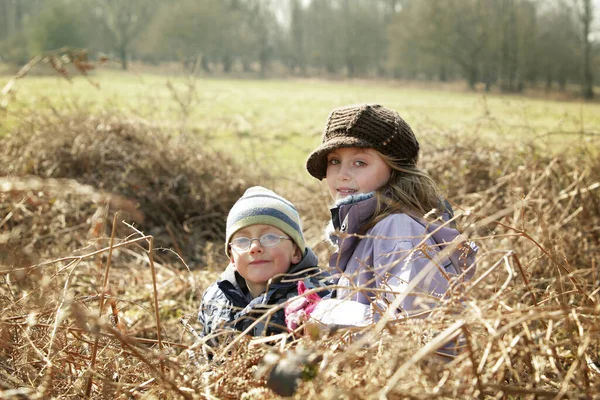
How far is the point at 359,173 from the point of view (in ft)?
10.3

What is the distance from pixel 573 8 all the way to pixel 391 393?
43.9 m

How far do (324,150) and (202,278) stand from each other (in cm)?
241

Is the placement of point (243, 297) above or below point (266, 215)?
below

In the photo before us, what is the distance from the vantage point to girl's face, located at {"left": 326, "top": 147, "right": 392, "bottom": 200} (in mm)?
3133

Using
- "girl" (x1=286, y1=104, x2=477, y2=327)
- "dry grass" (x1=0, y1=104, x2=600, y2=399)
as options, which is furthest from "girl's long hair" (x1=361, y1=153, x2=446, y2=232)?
"dry grass" (x1=0, y1=104, x2=600, y2=399)

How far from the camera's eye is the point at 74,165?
6.99 meters

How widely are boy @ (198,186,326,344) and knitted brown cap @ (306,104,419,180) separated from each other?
1.30ft

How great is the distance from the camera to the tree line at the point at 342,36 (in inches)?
1793

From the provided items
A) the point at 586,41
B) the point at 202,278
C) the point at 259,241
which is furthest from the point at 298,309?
the point at 586,41

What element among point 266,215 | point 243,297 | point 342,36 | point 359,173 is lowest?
point 243,297

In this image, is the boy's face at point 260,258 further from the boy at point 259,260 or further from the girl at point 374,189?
the girl at point 374,189

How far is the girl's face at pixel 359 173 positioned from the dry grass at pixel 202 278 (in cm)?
66

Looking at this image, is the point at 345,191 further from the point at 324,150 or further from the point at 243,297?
the point at 243,297

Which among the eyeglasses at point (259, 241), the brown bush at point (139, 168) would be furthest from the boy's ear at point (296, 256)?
the brown bush at point (139, 168)
